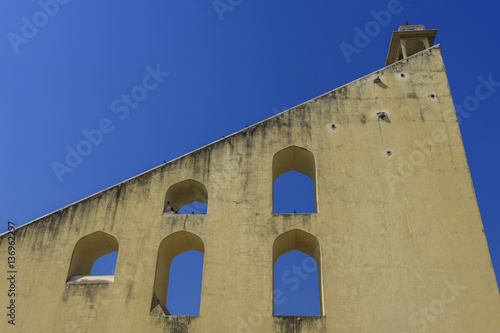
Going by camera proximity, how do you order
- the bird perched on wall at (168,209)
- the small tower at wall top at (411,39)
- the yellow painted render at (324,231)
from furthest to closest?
1. the small tower at wall top at (411,39)
2. the bird perched on wall at (168,209)
3. the yellow painted render at (324,231)

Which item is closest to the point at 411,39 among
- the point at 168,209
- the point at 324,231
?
the point at 324,231

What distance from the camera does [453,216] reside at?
441 inches

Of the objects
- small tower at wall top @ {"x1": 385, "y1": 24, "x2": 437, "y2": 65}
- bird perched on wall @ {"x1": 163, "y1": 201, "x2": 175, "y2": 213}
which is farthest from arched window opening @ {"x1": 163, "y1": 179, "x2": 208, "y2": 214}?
small tower at wall top @ {"x1": 385, "y1": 24, "x2": 437, "y2": 65}

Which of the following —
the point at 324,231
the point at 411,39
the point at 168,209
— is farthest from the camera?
the point at 411,39

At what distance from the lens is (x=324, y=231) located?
11094mm

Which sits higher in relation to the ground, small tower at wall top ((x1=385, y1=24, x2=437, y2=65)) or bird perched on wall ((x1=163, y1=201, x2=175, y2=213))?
small tower at wall top ((x1=385, y1=24, x2=437, y2=65))

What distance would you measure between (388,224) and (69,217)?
7.61 m

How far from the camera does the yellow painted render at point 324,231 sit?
1016 cm

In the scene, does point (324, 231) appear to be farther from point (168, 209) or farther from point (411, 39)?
point (411, 39)

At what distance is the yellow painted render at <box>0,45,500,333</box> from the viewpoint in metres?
10.2

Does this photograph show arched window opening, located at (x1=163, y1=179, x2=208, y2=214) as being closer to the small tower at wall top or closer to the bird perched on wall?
the bird perched on wall

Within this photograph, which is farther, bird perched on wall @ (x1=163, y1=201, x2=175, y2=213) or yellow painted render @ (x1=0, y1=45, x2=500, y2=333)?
bird perched on wall @ (x1=163, y1=201, x2=175, y2=213)

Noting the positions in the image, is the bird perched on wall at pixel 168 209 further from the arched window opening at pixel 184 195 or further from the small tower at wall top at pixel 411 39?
the small tower at wall top at pixel 411 39

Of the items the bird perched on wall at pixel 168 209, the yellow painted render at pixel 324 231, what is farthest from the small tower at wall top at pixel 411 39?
the bird perched on wall at pixel 168 209
